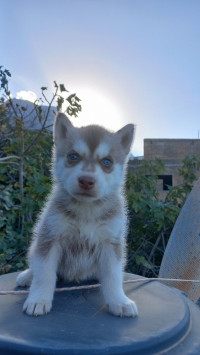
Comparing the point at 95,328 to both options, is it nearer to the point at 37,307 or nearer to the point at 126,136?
the point at 37,307

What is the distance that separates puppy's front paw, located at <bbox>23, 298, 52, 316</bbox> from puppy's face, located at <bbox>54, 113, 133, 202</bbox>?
566 millimetres

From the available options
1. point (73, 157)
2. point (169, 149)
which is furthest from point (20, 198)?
point (169, 149)

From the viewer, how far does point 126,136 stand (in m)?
2.19

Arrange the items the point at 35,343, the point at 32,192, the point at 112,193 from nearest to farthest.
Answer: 1. the point at 35,343
2. the point at 112,193
3. the point at 32,192

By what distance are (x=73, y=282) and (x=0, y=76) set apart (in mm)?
3264

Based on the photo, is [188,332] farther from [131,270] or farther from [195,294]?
[131,270]

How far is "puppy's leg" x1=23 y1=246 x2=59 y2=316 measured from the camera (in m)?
1.55

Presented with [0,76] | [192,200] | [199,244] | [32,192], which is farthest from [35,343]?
[0,76]

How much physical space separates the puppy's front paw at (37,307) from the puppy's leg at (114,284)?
319 mm

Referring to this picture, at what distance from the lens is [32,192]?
150 inches

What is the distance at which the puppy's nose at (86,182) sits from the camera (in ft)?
5.37

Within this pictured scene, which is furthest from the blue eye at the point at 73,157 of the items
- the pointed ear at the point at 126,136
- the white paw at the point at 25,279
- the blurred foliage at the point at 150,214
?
the blurred foliage at the point at 150,214

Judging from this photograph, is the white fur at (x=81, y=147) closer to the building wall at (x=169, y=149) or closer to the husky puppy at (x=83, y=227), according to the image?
the husky puppy at (x=83, y=227)

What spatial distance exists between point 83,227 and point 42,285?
0.37 m
